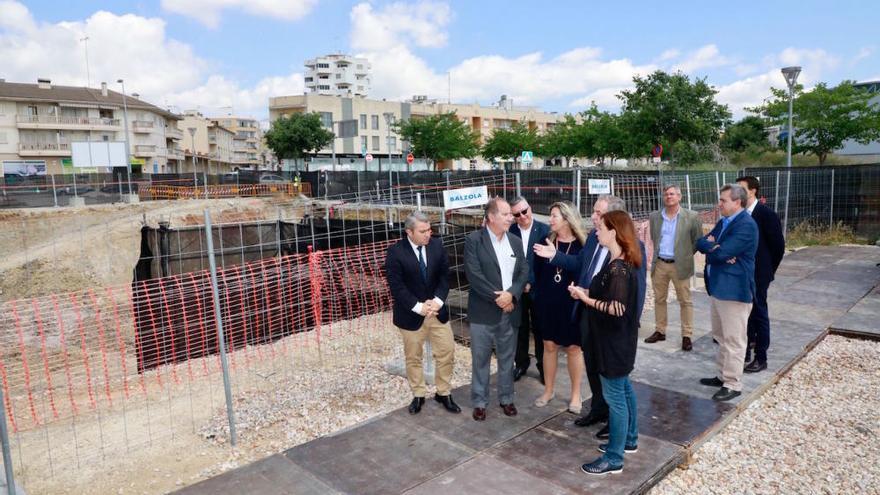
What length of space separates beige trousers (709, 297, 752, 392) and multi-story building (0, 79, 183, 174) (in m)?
53.7

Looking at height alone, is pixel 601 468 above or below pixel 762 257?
below

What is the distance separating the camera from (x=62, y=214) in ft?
91.9

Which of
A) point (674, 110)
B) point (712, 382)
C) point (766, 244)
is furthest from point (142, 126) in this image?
point (712, 382)

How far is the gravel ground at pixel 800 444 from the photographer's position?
12.3 ft

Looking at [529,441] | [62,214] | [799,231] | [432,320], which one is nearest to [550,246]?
[432,320]

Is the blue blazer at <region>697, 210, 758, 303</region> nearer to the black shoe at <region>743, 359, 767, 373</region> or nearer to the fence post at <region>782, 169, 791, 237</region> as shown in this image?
the black shoe at <region>743, 359, 767, 373</region>

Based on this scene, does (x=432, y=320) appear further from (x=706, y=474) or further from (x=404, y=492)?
(x=706, y=474)

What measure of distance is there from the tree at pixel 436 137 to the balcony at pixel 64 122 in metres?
27.4

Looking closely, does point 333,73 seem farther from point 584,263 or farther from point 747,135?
point 584,263

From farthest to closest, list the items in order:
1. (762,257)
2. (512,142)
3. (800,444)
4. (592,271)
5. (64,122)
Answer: (512,142), (64,122), (762,257), (800,444), (592,271)

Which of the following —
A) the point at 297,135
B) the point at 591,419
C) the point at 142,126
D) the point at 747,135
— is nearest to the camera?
the point at 591,419

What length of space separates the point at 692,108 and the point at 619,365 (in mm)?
22235

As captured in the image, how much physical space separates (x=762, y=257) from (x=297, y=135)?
50.7m

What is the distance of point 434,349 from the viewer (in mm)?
4832
